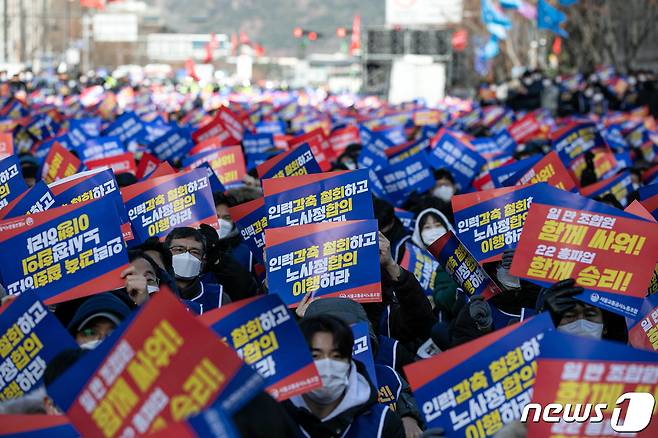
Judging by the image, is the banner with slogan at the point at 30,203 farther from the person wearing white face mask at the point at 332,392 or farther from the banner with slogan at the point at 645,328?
the banner with slogan at the point at 645,328

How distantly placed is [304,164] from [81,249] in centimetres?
450

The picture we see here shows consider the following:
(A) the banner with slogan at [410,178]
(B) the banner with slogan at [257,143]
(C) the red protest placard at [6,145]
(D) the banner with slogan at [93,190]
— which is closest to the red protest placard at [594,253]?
(D) the banner with slogan at [93,190]

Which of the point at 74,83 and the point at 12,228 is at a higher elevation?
the point at 12,228

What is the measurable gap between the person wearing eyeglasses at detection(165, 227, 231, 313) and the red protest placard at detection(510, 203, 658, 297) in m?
1.82

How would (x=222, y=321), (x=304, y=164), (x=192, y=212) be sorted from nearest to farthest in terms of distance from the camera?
1. (x=222, y=321)
2. (x=192, y=212)
3. (x=304, y=164)

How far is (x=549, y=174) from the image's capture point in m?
10.4

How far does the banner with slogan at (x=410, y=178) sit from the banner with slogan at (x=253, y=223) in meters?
3.35

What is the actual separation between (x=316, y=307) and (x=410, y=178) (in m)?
6.57

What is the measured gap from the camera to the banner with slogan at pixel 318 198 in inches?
327

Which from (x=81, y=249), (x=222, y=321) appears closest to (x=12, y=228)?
(x=81, y=249)

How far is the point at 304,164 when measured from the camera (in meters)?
11.1

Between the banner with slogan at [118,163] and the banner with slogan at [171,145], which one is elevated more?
the banner with slogan at [118,163]

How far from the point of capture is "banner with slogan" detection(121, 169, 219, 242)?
877cm

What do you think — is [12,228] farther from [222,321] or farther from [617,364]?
[617,364]
